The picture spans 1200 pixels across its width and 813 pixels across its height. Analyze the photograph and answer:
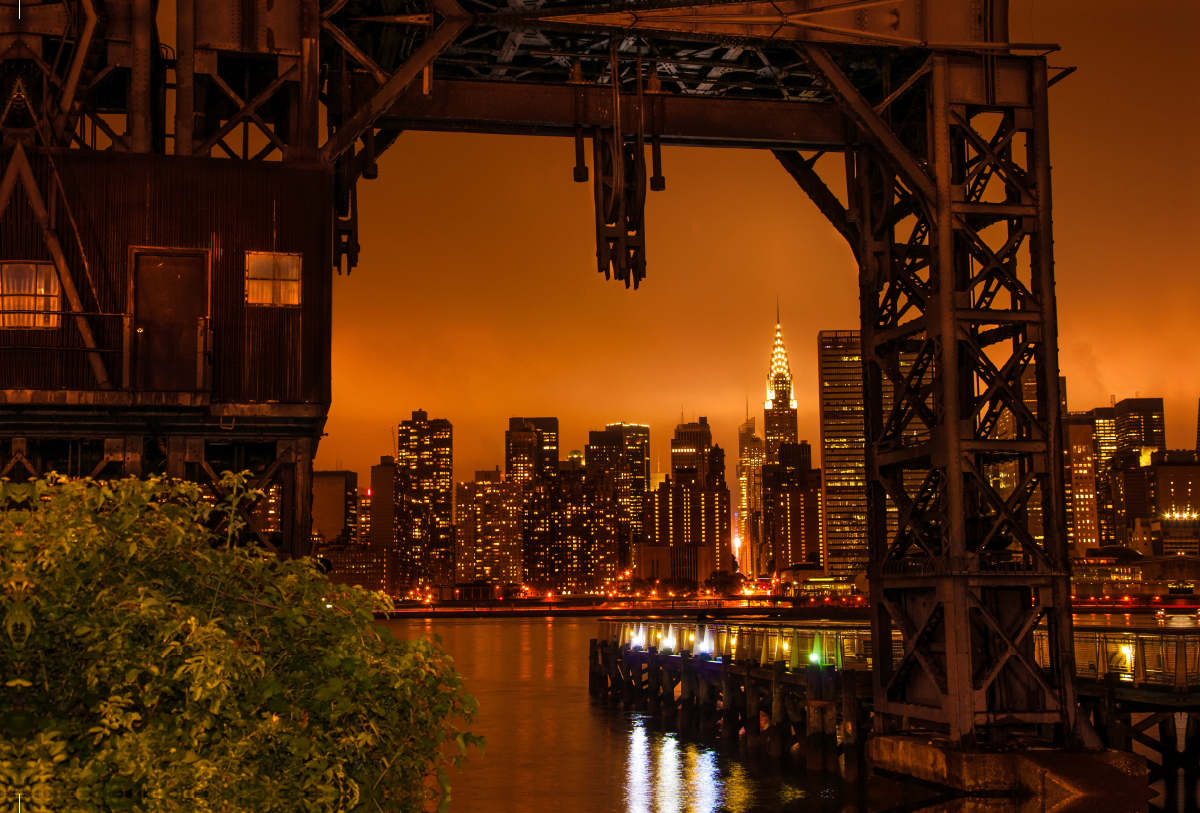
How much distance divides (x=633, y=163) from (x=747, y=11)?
354 centimetres

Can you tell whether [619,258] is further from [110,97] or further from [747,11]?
[110,97]

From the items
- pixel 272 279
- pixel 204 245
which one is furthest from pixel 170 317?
pixel 272 279

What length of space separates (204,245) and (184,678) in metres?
14.3

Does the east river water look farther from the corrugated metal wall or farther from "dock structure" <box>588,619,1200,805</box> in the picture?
the corrugated metal wall

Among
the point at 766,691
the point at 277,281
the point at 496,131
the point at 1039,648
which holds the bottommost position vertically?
the point at 766,691

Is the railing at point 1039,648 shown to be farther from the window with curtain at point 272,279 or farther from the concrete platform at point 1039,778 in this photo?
the window with curtain at point 272,279

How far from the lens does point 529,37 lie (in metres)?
23.8

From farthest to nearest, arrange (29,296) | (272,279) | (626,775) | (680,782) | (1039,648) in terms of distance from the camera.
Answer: (626,775), (680,782), (1039,648), (272,279), (29,296)

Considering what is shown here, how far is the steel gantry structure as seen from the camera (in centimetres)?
2048

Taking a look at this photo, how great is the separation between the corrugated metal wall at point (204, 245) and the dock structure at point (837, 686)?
12.8m

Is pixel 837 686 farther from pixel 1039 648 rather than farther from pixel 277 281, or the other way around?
pixel 277 281

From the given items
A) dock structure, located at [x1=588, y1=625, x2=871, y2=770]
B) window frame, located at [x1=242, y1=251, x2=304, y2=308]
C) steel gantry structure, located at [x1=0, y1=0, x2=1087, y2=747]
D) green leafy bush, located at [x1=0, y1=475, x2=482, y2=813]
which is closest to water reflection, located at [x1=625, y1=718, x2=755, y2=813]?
dock structure, located at [x1=588, y1=625, x2=871, y2=770]

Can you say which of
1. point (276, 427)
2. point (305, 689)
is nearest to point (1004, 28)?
point (276, 427)

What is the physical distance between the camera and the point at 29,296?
67.3 ft
